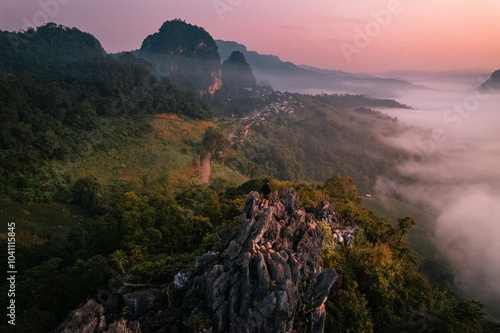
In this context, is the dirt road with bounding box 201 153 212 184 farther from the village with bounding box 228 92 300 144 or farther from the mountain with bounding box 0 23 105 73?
the mountain with bounding box 0 23 105 73

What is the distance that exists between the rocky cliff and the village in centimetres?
8137

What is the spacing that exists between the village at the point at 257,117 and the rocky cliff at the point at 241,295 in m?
81.4

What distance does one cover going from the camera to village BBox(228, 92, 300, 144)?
344 feet

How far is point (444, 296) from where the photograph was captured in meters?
17.2

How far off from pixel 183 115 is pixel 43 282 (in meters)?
81.2

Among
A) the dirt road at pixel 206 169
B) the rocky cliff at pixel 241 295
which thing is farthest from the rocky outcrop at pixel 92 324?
the dirt road at pixel 206 169

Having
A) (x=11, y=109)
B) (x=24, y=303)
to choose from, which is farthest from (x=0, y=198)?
(x=24, y=303)

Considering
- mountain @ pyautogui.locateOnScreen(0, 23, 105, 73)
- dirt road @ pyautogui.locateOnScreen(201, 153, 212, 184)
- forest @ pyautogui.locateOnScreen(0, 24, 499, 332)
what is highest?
mountain @ pyautogui.locateOnScreen(0, 23, 105, 73)

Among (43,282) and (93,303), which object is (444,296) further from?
(43,282)

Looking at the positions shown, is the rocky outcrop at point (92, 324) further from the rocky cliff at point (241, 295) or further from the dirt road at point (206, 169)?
the dirt road at point (206, 169)

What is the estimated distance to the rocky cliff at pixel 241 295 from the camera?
11.4 metres

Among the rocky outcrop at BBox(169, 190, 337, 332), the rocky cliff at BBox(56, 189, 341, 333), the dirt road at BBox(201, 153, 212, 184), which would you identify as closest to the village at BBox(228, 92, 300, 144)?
the dirt road at BBox(201, 153, 212, 184)

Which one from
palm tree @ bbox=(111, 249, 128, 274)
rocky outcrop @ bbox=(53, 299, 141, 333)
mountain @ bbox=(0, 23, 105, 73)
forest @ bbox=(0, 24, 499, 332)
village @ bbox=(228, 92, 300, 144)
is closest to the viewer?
rocky outcrop @ bbox=(53, 299, 141, 333)

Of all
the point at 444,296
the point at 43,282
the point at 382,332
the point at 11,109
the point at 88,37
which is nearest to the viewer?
the point at 382,332
